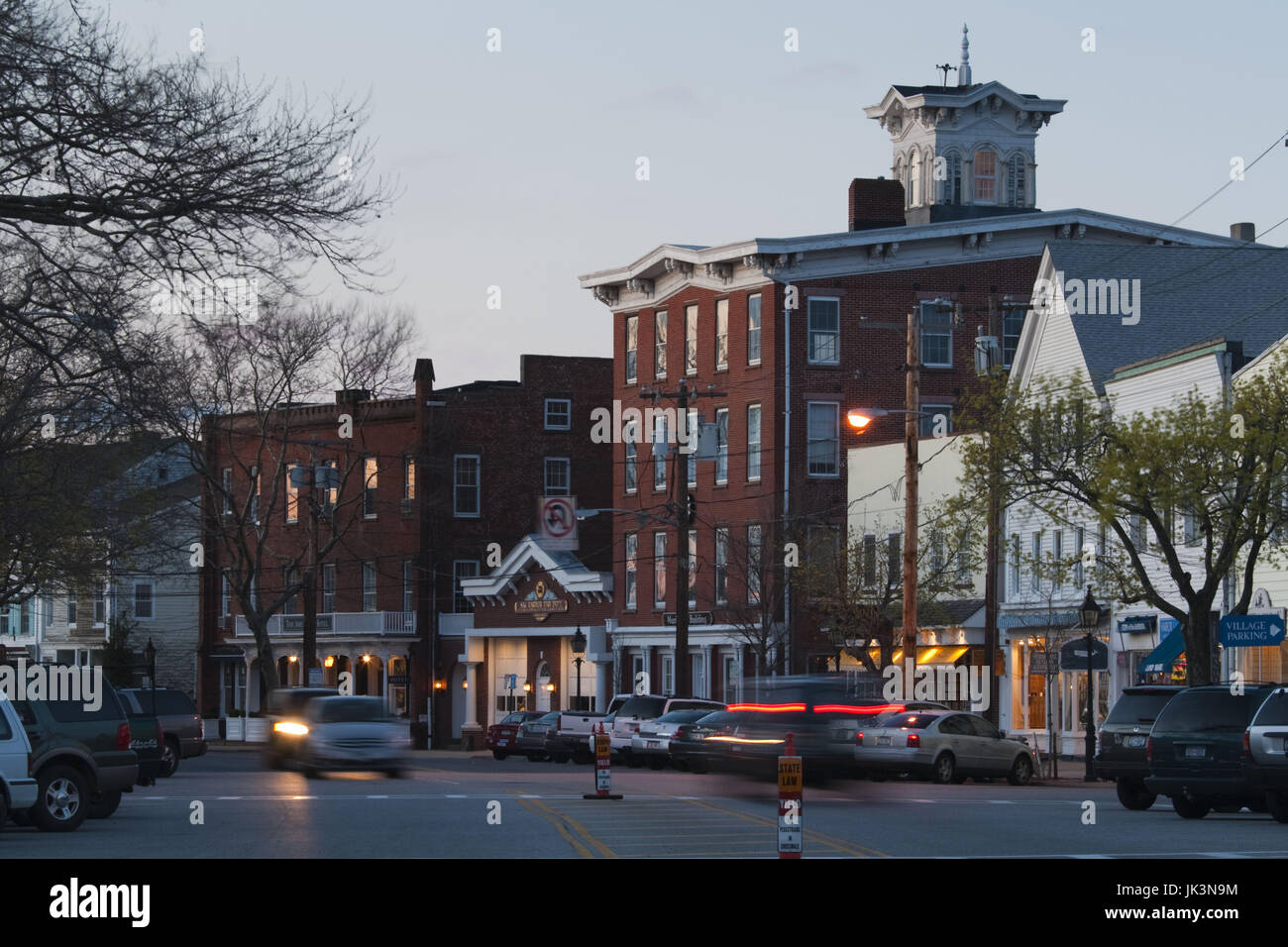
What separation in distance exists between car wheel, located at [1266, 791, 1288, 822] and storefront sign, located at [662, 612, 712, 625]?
39.5m

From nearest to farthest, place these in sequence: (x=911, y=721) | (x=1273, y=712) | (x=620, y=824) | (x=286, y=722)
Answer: (x=620, y=824) → (x=1273, y=712) → (x=286, y=722) → (x=911, y=721)

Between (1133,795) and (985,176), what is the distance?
45045mm

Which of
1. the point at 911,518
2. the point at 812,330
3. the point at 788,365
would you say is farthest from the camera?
the point at 812,330

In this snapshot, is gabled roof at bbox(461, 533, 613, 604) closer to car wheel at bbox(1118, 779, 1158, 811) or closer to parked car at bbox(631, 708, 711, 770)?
parked car at bbox(631, 708, 711, 770)

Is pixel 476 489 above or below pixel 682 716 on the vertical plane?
above

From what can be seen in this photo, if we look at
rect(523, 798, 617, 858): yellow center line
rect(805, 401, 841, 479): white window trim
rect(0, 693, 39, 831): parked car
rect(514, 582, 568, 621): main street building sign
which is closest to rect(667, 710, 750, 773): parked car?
rect(523, 798, 617, 858): yellow center line

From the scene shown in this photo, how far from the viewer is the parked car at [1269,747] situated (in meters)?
24.0

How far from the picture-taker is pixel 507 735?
55.7 m

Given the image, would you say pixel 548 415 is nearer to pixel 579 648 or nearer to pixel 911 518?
pixel 579 648

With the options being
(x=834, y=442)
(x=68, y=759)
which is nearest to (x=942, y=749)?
(x=68, y=759)

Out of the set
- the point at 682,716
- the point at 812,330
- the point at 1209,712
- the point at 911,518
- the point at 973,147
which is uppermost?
the point at 973,147

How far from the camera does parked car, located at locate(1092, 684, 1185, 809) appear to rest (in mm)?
28859

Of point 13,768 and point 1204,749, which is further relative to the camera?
point 1204,749
